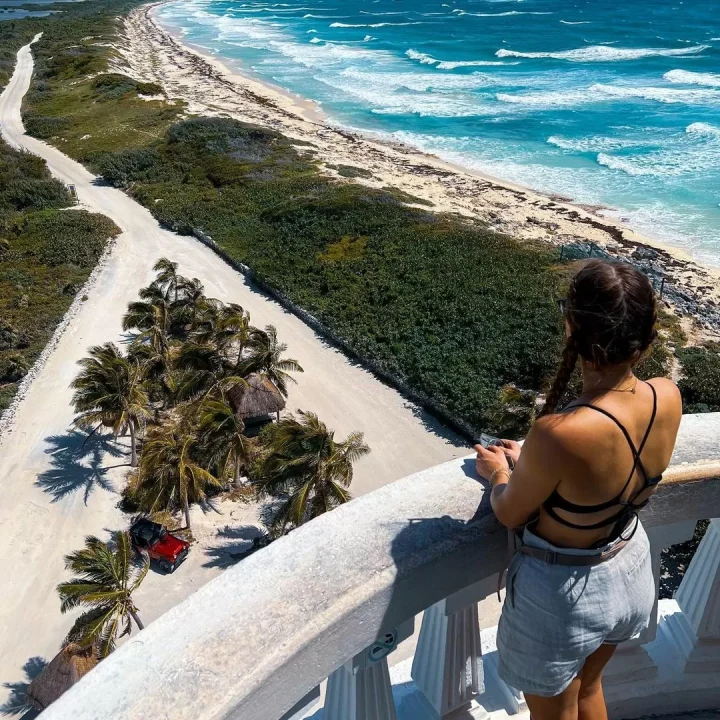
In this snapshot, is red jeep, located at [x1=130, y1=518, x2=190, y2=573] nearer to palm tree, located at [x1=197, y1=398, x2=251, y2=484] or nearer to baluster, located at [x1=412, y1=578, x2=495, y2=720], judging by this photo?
palm tree, located at [x1=197, y1=398, x2=251, y2=484]

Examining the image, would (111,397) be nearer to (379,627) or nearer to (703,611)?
(703,611)

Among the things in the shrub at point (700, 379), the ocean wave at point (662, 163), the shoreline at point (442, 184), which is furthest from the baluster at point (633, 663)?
the ocean wave at point (662, 163)

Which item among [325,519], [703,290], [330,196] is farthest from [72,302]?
[325,519]

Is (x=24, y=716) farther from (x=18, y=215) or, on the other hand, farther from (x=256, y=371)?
(x=18, y=215)

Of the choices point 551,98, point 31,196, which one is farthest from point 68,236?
point 551,98

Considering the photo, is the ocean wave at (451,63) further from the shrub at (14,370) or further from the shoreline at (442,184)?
the shrub at (14,370)
